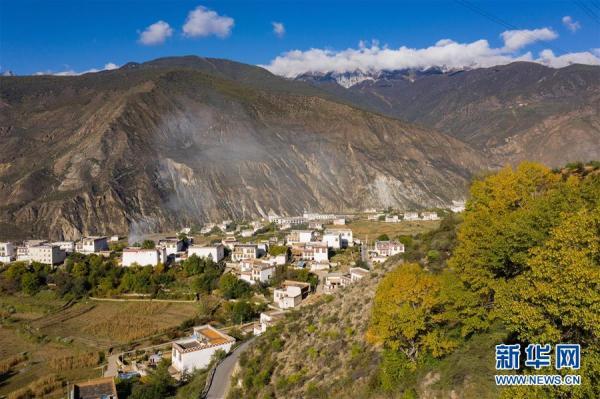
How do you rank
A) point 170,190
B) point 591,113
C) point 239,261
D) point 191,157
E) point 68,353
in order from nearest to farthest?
point 68,353
point 239,261
point 170,190
point 191,157
point 591,113

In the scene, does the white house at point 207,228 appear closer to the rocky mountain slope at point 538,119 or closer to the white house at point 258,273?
the white house at point 258,273

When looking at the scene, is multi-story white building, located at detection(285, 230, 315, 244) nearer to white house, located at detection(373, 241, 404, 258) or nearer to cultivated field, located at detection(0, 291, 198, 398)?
white house, located at detection(373, 241, 404, 258)

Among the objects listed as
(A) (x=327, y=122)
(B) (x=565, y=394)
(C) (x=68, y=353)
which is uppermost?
(A) (x=327, y=122)

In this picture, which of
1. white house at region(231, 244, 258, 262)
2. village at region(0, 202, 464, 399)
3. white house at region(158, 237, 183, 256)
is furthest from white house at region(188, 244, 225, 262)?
white house at region(158, 237, 183, 256)

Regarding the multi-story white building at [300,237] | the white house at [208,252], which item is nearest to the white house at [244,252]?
the white house at [208,252]

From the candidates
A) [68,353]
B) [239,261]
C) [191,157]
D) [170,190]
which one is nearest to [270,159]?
[191,157]

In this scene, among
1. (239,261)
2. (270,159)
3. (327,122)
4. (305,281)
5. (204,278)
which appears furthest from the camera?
(327,122)

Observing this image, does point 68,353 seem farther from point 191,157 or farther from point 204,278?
point 191,157
